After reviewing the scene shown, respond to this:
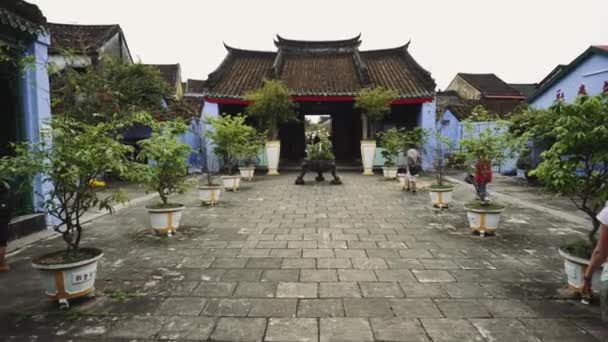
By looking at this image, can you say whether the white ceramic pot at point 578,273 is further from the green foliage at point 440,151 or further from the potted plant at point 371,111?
the potted plant at point 371,111

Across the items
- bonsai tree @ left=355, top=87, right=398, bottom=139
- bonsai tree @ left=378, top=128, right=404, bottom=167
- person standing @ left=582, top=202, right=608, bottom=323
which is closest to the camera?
person standing @ left=582, top=202, right=608, bottom=323

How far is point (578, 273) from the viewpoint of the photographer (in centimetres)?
311

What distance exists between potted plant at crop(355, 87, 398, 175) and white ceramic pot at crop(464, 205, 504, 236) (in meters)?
7.88

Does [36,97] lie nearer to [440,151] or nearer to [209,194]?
[209,194]

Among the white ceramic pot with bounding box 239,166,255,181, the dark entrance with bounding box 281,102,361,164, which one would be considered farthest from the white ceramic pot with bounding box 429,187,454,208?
the dark entrance with bounding box 281,102,361,164

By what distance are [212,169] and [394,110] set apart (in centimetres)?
782

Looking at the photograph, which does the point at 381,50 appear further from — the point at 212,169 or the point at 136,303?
the point at 136,303

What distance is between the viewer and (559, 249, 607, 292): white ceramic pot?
3021 millimetres

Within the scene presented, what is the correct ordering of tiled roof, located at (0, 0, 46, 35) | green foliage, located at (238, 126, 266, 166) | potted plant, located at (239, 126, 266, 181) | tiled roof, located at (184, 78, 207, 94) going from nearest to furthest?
tiled roof, located at (0, 0, 46, 35) < green foliage, located at (238, 126, 266, 166) < potted plant, located at (239, 126, 266, 181) < tiled roof, located at (184, 78, 207, 94)

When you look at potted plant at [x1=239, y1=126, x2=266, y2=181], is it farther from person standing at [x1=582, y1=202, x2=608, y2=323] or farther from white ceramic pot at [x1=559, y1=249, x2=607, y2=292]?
person standing at [x1=582, y1=202, x2=608, y2=323]

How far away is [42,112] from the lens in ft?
18.9

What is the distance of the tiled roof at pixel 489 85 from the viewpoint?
85.0ft

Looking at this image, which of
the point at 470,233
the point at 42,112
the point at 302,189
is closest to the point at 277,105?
the point at 302,189

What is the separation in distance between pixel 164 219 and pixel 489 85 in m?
27.5
